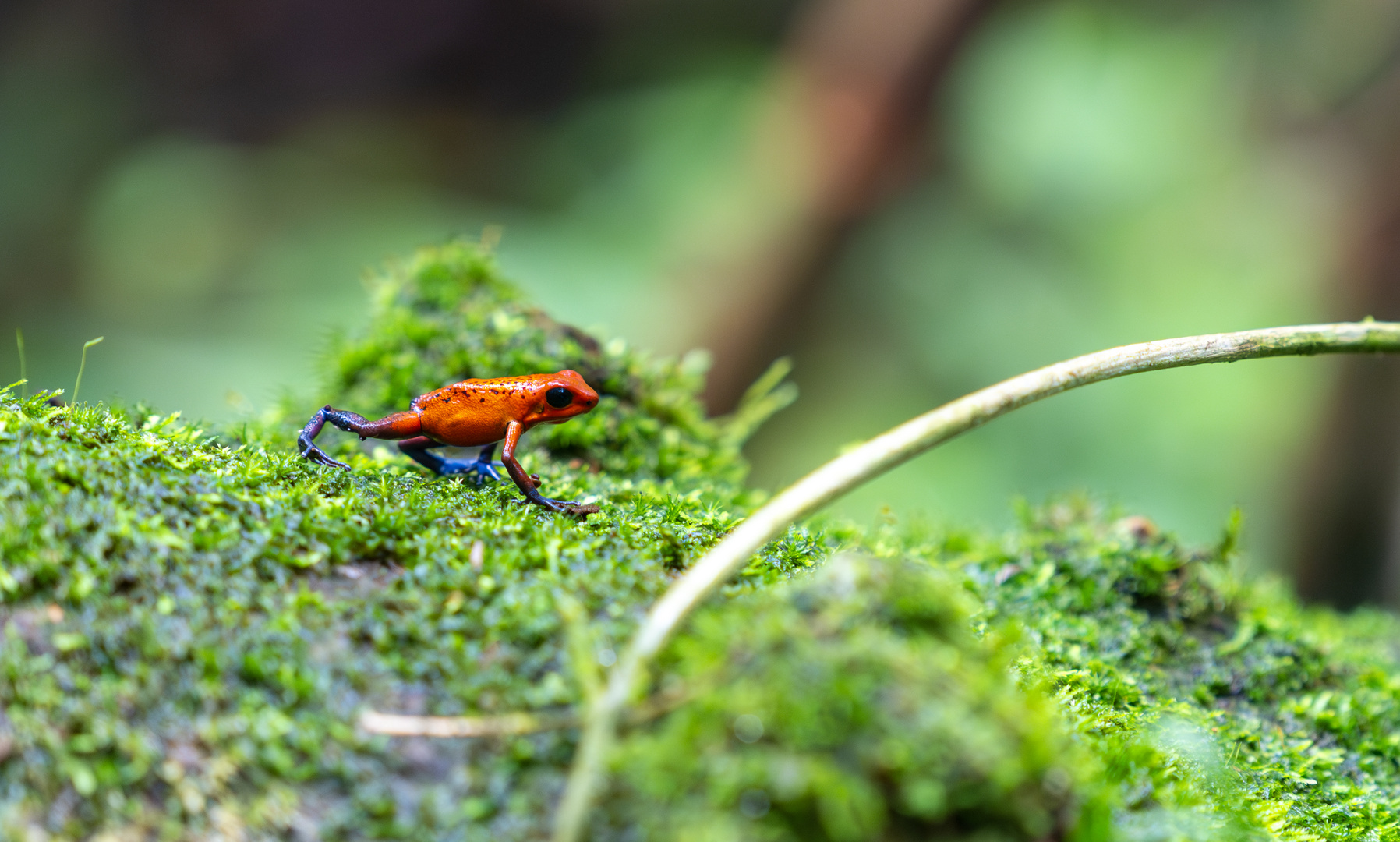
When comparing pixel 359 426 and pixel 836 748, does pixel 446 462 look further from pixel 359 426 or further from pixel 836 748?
pixel 836 748

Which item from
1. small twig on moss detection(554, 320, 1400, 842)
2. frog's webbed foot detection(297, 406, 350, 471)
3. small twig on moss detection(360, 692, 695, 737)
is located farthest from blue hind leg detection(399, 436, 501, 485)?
small twig on moss detection(360, 692, 695, 737)

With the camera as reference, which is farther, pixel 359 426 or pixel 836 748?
pixel 359 426

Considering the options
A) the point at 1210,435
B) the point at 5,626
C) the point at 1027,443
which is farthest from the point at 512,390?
the point at 1210,435

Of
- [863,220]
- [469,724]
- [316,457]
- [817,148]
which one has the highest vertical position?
[817,148]

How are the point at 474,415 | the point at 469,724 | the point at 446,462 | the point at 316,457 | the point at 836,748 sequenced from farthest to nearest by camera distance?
1. the point at 446,462
2. the point at 474,415
3. the point at 316,457
4. the point at 469,724
5. the point at 836,748

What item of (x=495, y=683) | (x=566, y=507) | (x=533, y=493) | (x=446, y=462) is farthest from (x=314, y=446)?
(x=495, y=683)

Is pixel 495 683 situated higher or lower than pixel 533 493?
lower

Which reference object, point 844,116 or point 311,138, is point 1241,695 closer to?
point 844,116
